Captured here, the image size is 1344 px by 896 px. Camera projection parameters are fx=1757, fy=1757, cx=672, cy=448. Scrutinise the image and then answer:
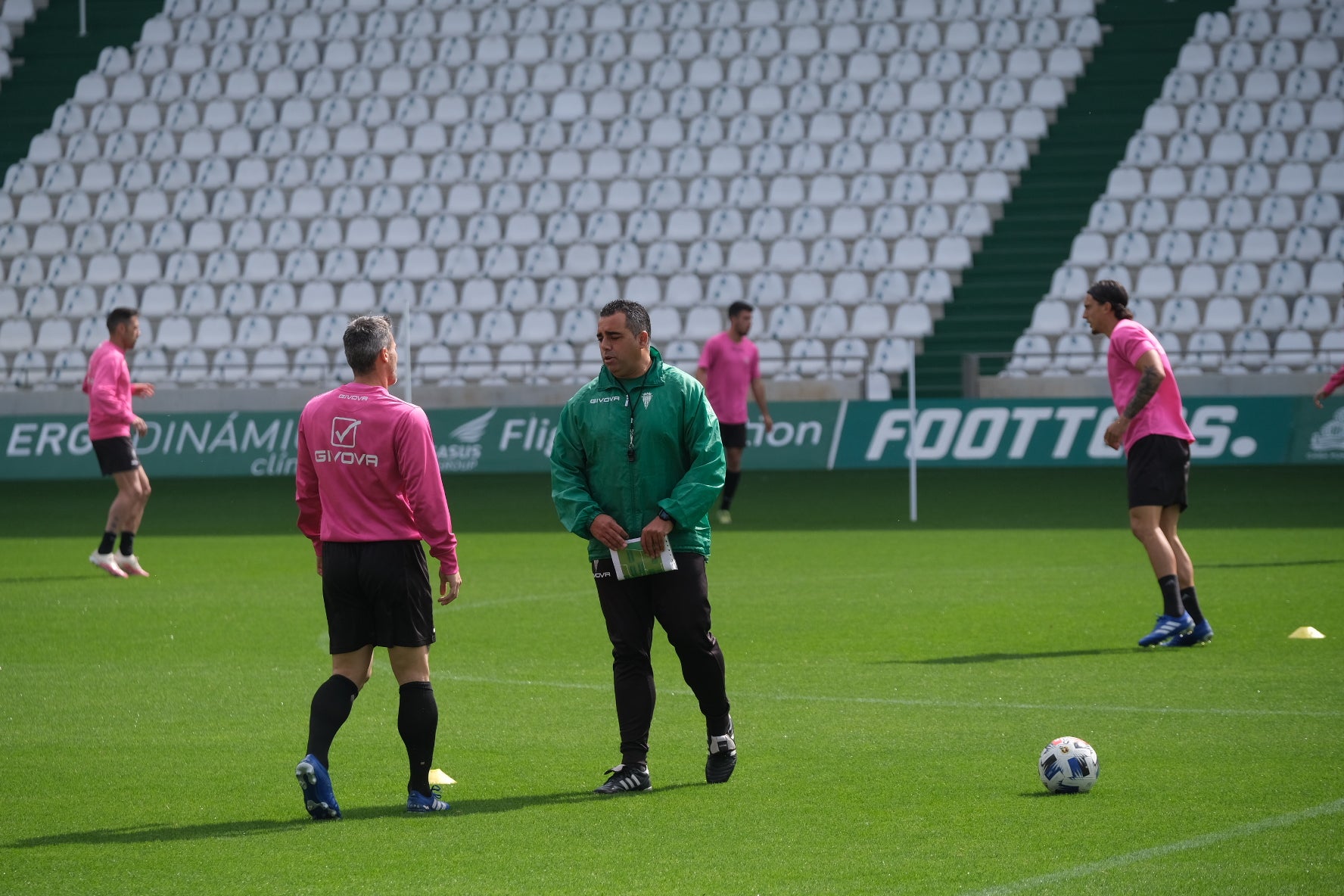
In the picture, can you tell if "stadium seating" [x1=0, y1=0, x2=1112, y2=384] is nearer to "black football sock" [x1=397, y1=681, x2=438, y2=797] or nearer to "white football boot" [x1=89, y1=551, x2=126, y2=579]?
"white football boot" [x1=89, y1=551, x2=126, y2=579]

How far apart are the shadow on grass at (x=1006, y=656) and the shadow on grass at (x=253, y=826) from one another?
331 centimetres

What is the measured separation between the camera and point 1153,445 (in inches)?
398

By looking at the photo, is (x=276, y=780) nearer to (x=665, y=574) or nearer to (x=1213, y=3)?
(x=665, y=574)

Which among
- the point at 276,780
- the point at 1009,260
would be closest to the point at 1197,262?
the point at 1009,260

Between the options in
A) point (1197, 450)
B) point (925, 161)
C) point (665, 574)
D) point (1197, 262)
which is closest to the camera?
point (665, 574)

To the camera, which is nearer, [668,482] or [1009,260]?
[668,482]

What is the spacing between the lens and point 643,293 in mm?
29281

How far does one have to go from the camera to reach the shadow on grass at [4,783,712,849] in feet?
19.5

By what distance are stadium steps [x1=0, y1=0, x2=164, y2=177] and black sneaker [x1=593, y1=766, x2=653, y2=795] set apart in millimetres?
30709

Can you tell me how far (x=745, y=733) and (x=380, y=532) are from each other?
2.19 meters

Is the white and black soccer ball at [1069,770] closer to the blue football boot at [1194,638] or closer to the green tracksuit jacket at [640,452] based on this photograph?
the green tracksuit jacket at [640,452]

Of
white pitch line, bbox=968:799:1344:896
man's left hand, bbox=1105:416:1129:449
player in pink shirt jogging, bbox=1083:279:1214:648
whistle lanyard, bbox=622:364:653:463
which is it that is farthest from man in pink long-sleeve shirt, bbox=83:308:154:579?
white pitch line, bbox=968:799:1344:896

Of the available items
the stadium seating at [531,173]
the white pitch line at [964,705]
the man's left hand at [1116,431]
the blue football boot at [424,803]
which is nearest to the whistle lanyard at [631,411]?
the blue football boot at [424,803]

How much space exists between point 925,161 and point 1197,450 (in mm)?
8133
